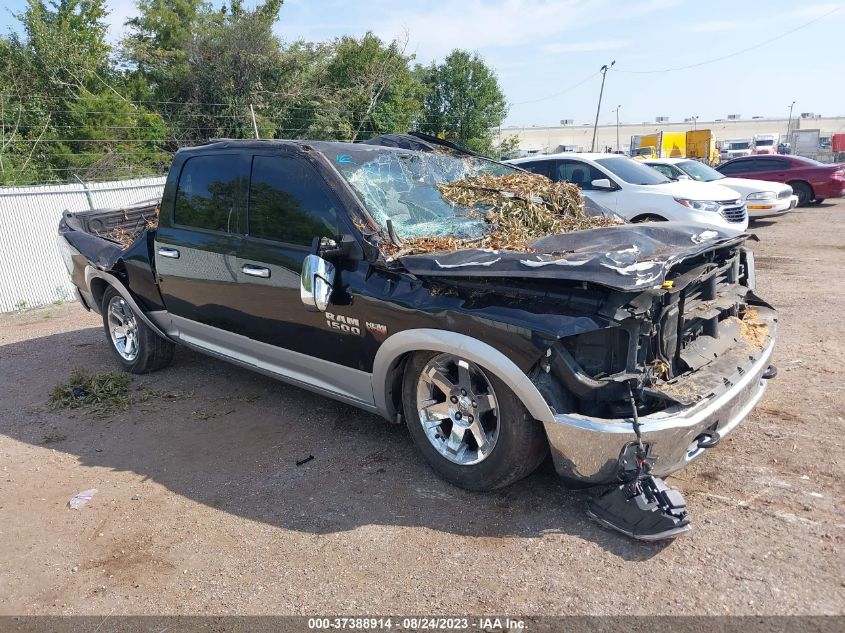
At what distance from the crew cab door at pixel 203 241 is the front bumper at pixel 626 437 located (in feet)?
8.55

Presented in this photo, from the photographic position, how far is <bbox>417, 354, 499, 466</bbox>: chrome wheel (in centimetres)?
346

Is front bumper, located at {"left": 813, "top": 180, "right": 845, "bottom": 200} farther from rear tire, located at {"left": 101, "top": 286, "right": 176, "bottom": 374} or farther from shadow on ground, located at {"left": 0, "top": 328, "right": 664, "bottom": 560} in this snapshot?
rear tire, located at {"left": 101, "top": 286, "right": 176, "bottom": 374}

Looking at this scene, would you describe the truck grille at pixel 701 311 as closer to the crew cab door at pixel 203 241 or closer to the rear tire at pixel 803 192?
the crew cab door at pixel 203 241

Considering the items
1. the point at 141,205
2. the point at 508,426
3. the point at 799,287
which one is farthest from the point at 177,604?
the point at 799,287

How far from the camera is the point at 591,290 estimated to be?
308 centimetres

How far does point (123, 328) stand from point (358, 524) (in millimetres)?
3820

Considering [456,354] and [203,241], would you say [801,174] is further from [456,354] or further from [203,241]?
[456,354]

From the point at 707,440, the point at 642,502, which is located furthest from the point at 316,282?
the point at 707,440

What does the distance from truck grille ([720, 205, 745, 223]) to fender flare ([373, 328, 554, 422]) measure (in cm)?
842

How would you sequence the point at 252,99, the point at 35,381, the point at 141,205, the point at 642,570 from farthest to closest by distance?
the point at 252,99, the point at 141,205, the point at 35,381, the point at 642,570

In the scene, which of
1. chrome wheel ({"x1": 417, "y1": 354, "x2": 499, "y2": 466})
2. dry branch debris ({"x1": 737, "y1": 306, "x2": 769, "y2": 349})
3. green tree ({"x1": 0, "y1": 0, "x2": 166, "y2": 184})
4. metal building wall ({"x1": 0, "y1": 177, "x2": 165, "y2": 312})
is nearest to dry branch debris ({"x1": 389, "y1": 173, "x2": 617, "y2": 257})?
chrome wheel ({"x1": 417, "y1": 354, "x2": 499, "y2": 466})

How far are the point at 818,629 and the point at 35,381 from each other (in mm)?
6383

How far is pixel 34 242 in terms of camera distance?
32.7 ft

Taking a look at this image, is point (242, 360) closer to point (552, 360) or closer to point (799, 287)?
point (552, 360)
